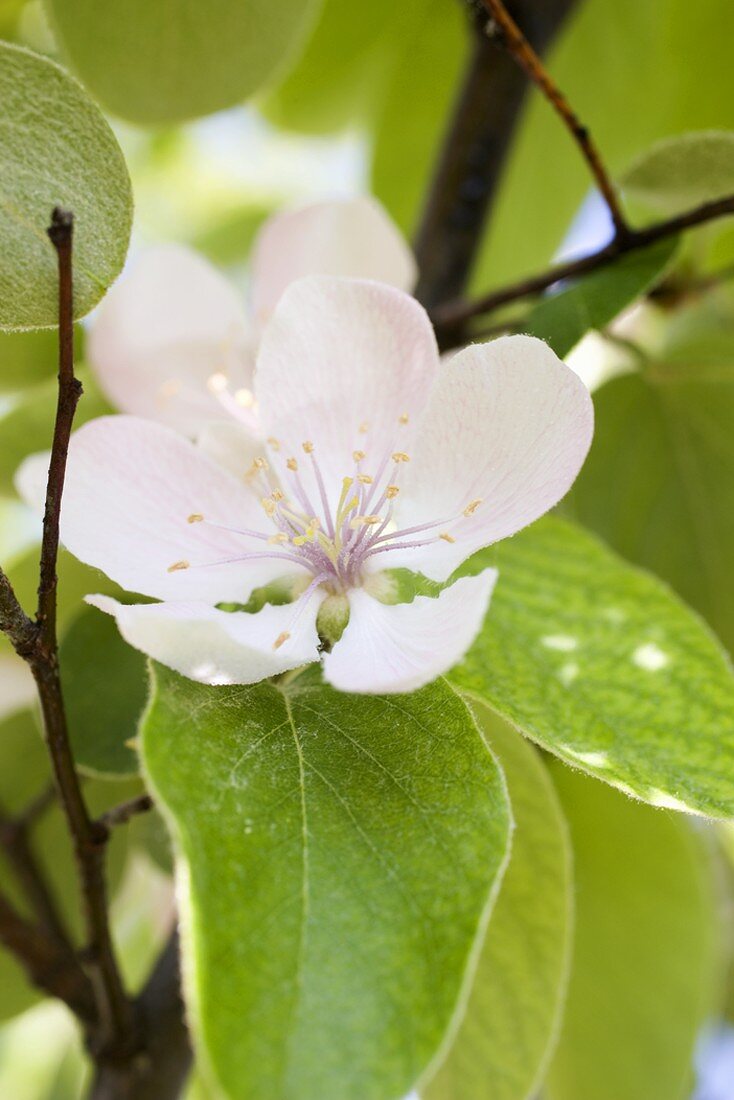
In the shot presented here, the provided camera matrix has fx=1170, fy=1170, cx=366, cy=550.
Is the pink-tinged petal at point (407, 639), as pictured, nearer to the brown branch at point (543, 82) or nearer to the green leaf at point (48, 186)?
the green leaf at point (48, 186)

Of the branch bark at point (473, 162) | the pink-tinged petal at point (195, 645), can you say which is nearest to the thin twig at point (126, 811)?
the pink-tinged petal at point (195, 645)

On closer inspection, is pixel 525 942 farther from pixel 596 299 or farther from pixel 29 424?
pixel 29 424

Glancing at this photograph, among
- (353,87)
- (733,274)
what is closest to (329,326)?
(733,274)

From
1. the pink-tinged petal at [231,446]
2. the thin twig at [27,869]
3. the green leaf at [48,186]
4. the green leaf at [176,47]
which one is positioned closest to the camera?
the green leaf at [48,186]

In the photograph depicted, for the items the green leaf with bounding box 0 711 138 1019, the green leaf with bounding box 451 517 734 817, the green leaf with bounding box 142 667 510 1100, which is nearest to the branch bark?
the green leaf with bounding box 451 517 734 817

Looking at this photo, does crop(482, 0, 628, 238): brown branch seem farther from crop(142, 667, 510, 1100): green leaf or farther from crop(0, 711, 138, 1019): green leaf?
crop(0, 711, 138, 1019): green leaf

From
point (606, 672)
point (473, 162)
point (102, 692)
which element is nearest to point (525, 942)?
point (606, 672)
